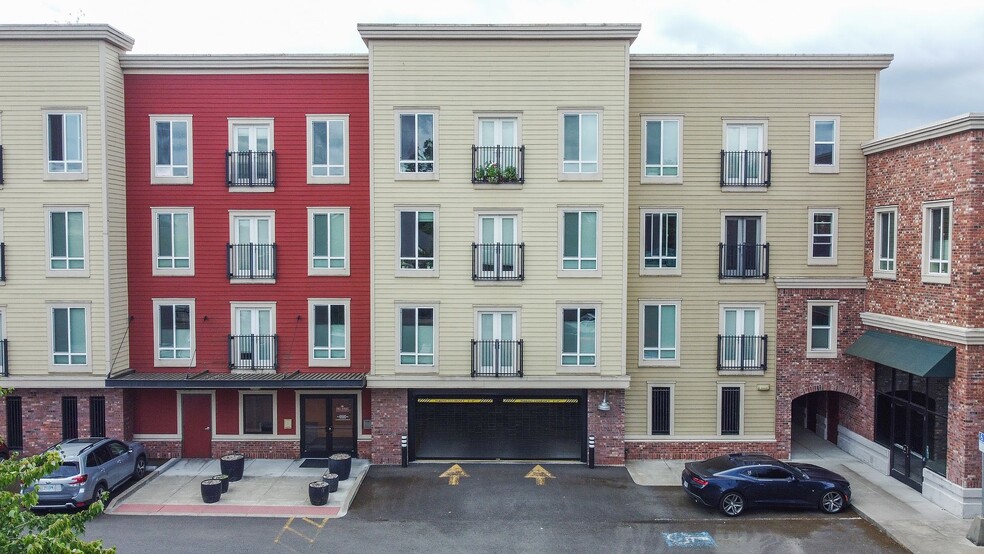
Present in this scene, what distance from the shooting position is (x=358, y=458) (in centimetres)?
2145

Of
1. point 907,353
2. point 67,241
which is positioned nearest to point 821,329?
point 907,353

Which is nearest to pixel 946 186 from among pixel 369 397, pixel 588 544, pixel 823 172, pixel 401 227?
pixel 823 172

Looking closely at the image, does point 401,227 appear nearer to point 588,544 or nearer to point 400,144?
point 400,144

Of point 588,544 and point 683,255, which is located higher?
point 683,255

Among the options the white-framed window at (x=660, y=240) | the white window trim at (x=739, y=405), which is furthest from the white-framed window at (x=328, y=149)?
the white window trim at (x=739, y=405)

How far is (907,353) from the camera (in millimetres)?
18531

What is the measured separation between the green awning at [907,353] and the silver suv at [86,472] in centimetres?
2037

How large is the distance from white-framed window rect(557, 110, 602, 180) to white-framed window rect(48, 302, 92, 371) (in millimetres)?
14887

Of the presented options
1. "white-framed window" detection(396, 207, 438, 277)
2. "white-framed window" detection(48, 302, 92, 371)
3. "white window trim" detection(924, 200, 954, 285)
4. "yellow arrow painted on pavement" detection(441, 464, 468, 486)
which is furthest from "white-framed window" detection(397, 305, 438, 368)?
"white window trim" detection(924, 200, 954, 285)

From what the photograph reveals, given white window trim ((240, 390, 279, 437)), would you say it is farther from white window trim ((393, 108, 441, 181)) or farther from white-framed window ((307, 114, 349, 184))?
white window trim ((393, 108, 441, 181))

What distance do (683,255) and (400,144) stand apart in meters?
9.37

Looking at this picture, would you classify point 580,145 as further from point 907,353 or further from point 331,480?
point 331,480

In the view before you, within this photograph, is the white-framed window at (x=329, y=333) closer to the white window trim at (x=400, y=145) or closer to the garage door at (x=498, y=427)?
the garage door at (x=498, y=427)

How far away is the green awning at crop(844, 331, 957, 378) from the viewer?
17203 mm
